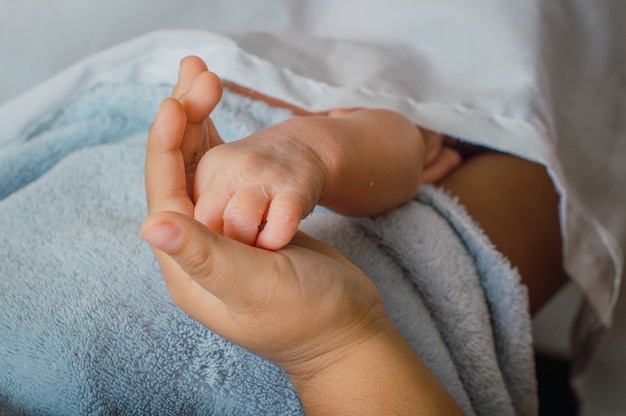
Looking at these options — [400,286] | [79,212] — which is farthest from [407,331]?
[79,212]

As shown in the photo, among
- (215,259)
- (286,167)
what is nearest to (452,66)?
(286,167)

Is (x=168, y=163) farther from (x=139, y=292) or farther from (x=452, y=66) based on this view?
(x=452, y=66)

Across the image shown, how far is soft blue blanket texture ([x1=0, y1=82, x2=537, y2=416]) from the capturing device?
474mm

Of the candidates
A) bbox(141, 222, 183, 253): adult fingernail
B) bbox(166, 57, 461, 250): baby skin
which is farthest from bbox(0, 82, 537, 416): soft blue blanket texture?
bbox(141, 222, 183, 253): adult fingernail

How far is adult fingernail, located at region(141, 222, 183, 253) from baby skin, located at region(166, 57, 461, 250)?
0.19 feet

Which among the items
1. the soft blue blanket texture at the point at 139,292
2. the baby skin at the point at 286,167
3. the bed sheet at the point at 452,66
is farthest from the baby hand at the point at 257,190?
the bed sheet at the point at 452,66

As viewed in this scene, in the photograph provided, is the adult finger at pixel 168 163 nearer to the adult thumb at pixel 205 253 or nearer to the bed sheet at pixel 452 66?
the adult thumb at pixel 205 253

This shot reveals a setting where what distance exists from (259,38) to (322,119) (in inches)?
10.5

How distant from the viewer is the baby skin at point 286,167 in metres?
0.40

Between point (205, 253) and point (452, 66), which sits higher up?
point (205, 253)

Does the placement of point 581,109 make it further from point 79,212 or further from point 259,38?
point 79,212

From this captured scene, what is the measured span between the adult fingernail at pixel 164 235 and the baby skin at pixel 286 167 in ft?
0.19

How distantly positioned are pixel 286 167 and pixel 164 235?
0.13 meters

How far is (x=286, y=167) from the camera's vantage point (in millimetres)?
451
